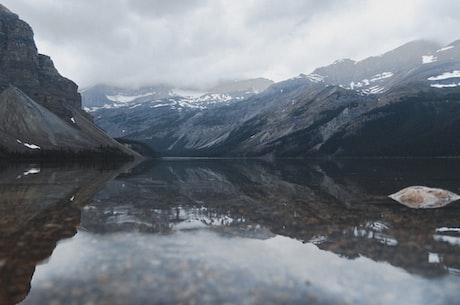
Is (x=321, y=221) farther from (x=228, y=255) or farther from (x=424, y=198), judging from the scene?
(x=424, y=198)

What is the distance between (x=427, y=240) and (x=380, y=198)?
699 inches

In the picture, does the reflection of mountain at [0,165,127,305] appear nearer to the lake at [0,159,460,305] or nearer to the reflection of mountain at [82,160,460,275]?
the lake at [0,159,460,305]

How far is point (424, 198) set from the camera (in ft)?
109

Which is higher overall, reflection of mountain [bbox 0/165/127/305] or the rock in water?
the rock in water

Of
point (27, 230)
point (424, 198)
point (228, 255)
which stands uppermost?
point (424, 198)

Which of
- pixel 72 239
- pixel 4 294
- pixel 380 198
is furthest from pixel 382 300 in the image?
pixel 380 198

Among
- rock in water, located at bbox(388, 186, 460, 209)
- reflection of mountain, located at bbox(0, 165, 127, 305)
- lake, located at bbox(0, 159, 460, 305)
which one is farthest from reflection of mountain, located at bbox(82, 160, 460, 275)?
reflection of mountain, located at bbox(0, 165, 127, 305)

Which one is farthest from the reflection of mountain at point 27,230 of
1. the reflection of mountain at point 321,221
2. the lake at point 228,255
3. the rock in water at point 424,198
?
the rock in water at point 424,198

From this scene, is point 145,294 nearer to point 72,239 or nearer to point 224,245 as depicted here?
point 224,245

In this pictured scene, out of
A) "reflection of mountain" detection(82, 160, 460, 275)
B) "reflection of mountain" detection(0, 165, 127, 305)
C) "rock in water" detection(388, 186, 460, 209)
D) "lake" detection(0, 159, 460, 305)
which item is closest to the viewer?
"lake" detection(0, 159, 460, 305)

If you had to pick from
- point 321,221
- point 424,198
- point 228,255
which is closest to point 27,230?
point 228,255

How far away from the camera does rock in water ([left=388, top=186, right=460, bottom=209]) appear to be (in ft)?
104

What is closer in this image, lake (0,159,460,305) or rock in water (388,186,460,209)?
lake (0,159,460,305)

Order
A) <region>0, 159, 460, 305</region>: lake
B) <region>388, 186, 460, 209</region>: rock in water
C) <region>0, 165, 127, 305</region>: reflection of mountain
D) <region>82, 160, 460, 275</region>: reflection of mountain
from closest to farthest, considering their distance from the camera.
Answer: <region>0, 159, 460, 305</region>: lake
<region>0, 165, 127, 305</region>: reflection of mountain
<region>82, 160, 460, 275</region>: reflection of mountain
<region>388, 186, 460, 209</region>: rock in water
